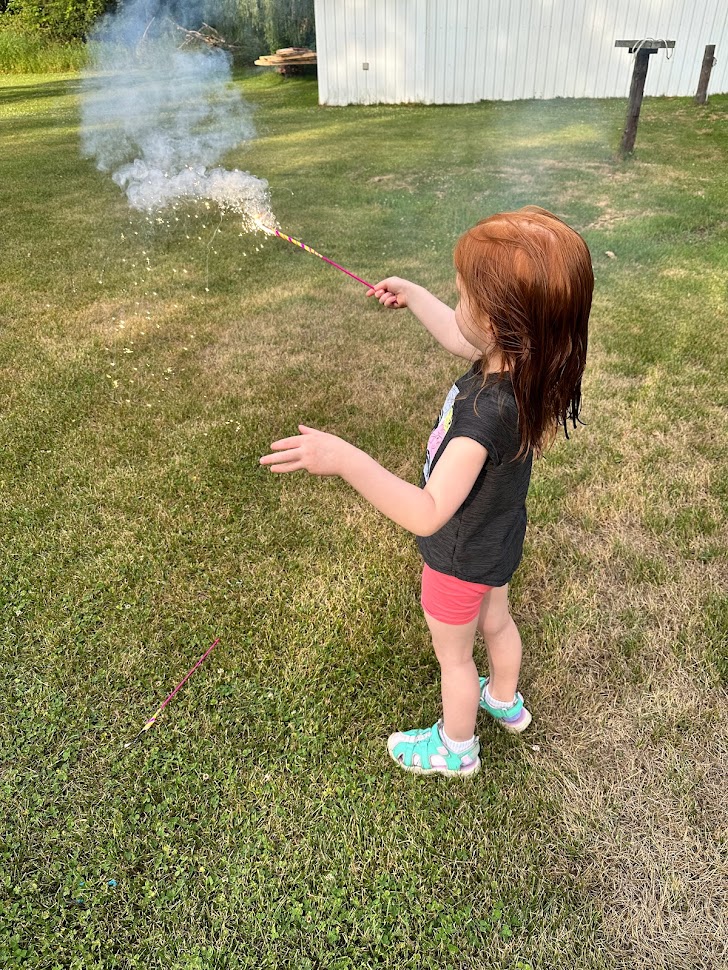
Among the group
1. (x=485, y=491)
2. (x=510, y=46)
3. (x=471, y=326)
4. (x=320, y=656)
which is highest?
(x=471, y=326)

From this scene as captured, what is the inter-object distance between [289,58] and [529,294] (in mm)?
15199

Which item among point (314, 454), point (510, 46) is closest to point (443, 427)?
point (314, 454)

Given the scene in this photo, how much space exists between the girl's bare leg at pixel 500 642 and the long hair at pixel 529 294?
62 cm

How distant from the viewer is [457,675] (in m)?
1.79

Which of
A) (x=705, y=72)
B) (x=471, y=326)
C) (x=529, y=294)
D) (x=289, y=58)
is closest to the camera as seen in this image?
(x=529, y=294)

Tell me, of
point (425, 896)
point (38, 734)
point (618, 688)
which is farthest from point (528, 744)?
point (38, 734)

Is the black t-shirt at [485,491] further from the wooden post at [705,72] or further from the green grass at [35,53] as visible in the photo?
the green grass at [35,53]

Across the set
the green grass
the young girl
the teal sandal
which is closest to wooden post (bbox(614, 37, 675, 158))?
the young girl

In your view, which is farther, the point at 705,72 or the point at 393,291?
the point at 705,72

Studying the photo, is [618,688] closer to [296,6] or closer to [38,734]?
[38,734]

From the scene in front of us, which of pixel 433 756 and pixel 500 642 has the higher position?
pixel 500 642

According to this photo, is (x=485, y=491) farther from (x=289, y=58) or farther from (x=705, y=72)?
(x=289, y=58)

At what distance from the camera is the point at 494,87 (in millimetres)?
12594

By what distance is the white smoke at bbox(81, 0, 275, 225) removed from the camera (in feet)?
24.6
